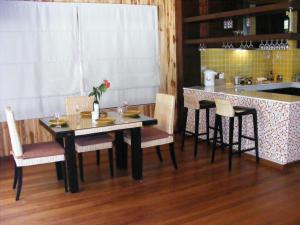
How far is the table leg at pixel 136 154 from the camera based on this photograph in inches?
165

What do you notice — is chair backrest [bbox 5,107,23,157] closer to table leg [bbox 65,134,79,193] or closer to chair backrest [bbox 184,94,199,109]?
table leg [bbox 65,134,79,193]

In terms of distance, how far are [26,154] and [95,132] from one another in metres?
0.75

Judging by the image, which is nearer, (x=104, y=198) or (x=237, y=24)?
(x=104, y=198)

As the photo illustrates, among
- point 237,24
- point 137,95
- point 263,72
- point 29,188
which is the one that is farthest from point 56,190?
Result: point 263,72

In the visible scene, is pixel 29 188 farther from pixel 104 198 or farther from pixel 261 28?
pixel 261 28

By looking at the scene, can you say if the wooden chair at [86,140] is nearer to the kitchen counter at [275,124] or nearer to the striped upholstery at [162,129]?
the striped upholstery at [162,129]

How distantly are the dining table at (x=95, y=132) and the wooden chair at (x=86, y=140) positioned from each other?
0.72 ft

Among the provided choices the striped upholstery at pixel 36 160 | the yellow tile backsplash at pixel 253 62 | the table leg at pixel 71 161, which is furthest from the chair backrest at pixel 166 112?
the yellow tile backsplash at pixel 253 62

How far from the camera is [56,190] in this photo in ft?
13.4

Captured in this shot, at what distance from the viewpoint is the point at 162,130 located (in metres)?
4.73

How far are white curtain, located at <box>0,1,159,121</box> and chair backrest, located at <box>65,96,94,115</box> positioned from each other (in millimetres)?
649

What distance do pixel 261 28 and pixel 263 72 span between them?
1.09 m

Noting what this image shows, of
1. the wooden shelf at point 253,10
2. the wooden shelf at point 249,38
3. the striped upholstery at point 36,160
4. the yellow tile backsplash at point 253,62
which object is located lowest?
the striped upholstery at point 36,160

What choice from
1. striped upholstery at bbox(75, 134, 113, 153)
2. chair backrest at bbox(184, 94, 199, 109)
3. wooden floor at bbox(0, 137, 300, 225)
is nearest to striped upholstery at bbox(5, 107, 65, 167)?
striped upholstery at bbox(75, 134, 113, 153)
